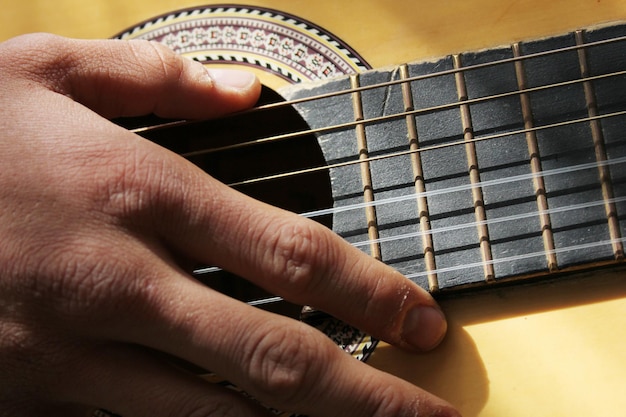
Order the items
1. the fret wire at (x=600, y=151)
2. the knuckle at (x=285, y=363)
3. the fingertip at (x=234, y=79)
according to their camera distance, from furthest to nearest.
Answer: the fingertip at (x=234, y=79)
the fret wire at (x=600, y=151)
the knuckle at (x=285, y=363)

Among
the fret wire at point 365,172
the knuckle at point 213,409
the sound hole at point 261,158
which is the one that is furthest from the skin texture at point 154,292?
the sound hole at point 261,158

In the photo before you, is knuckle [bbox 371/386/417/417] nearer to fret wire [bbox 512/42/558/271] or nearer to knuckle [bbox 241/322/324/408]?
knuckle [bbox 241/322/324/408]

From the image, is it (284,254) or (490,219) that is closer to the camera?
(284,254)

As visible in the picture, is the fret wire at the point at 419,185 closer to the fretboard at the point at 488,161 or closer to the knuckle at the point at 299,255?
the fretboard at the point at 488,161

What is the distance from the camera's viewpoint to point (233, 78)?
1.07 m

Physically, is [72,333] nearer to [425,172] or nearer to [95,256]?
[95,256]

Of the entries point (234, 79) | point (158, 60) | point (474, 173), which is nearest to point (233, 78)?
point (234, 79)

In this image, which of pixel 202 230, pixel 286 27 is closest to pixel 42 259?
pixel 202 230

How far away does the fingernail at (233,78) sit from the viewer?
3.48 feet

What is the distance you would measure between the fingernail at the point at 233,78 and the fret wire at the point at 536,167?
1.12ft

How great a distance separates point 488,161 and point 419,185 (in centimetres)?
9

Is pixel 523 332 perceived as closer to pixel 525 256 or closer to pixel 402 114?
pixel 525 256

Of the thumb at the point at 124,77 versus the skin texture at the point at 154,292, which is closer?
the skin texture at the point at 154,292

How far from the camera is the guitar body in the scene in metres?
0.92
